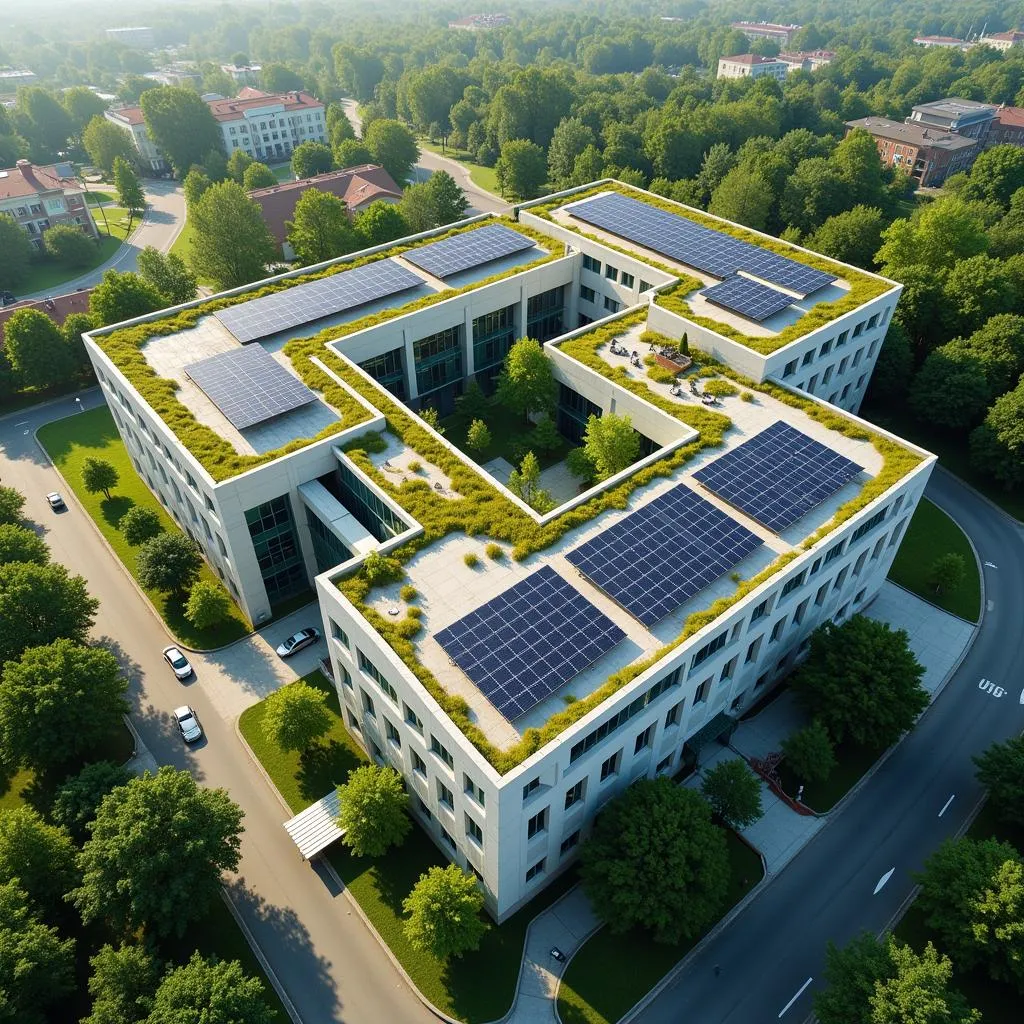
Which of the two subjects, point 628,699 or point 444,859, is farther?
point 444,859

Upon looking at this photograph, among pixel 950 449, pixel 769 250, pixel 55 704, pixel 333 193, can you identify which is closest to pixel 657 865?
pixel 55 704

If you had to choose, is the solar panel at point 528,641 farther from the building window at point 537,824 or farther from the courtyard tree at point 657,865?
the courtyard tree at point 657,865

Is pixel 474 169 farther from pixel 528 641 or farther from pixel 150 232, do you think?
pixel 528 641

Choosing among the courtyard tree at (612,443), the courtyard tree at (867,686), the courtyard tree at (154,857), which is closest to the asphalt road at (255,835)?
the courtyard tree at (154,857)

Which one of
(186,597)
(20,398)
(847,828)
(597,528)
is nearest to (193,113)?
(20,398)

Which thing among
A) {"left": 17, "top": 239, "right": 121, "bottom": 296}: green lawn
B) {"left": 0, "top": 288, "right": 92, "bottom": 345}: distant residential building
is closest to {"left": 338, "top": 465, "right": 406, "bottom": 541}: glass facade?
{"left": 0, "top": 288, "right": 92, "bottom": 345}: distant residential building

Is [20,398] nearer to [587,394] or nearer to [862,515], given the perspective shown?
[587,394]

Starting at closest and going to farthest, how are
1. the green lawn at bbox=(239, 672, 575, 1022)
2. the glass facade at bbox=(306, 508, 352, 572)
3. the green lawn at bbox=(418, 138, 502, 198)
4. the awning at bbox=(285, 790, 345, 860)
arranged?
1. the green lawn at bbox=(239, 672, 575, 1022)
2. the awning at bbox=(285, 790, 345, 860)
3. the glass facade at bbox=(306, 508, 352, 572)
4. the green lawn at bbox=(418, 138, 502, 198)

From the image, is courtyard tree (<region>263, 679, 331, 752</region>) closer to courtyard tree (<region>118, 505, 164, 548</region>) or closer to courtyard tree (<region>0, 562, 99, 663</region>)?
courtyard tree (<region>0, 562, 99, 663</region>)
